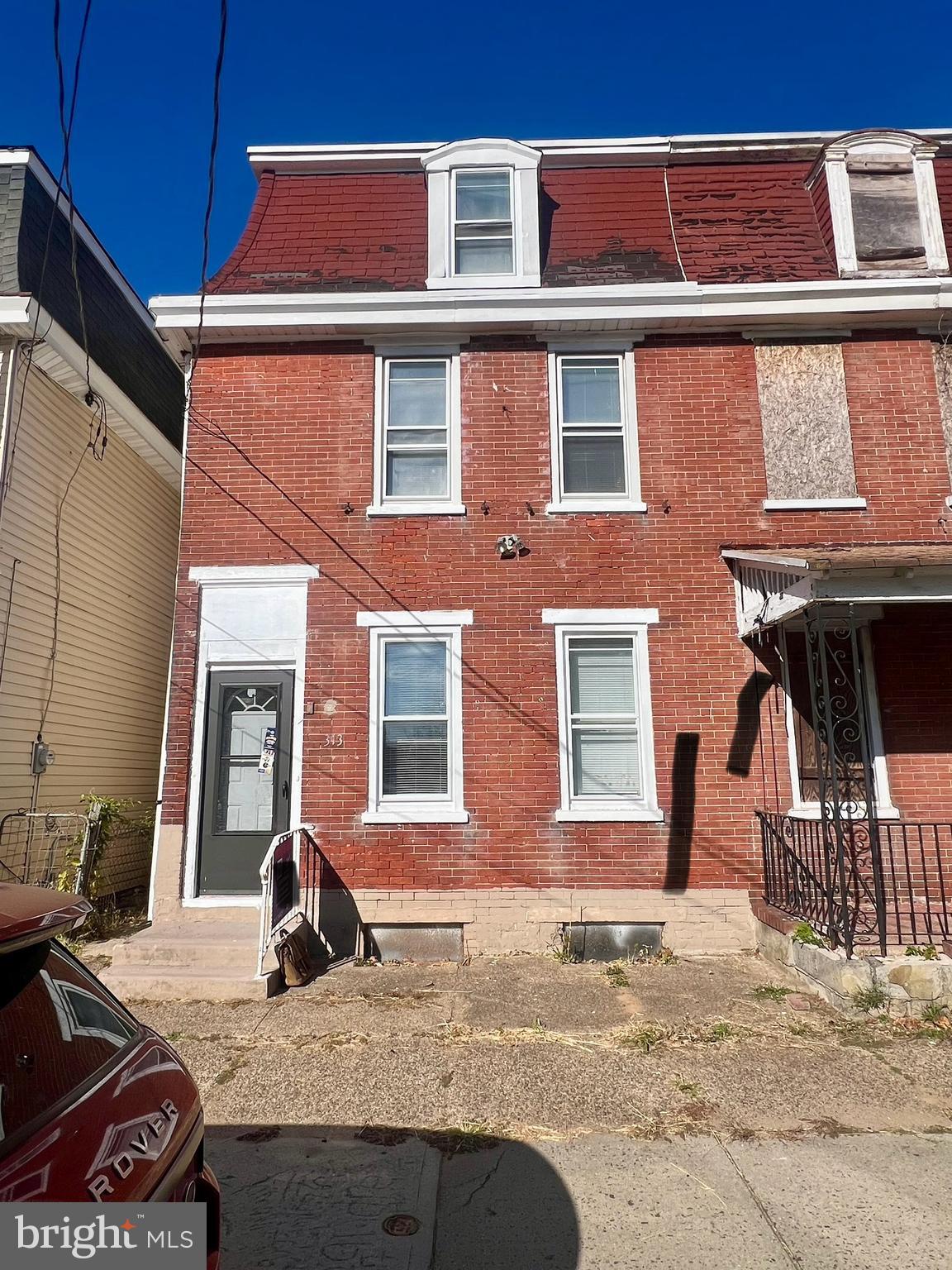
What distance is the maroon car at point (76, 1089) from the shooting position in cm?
181

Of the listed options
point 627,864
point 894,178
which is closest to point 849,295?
point 894,178

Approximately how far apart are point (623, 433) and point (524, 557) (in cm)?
191

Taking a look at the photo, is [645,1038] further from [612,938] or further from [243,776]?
[243,776]

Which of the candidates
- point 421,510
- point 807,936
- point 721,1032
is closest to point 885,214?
point 421,510

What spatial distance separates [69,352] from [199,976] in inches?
278

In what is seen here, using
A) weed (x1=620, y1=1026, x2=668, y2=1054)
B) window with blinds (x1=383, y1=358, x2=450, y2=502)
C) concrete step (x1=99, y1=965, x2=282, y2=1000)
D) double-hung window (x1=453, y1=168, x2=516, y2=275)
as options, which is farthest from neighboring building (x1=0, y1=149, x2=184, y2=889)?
weed (x1=620, y1=1026, x2=668, y2=1054)

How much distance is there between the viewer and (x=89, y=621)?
1047 cm

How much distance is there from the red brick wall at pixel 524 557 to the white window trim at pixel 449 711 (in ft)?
0.33

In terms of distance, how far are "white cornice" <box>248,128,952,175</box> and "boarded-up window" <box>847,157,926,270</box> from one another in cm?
97

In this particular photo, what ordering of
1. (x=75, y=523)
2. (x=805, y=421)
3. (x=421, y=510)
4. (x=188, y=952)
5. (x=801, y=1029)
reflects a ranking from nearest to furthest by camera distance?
(x=801, y=1029)
(x=188, y=952)
(x=421, y=510)
(x=805, y=421)
(x=75, y=523)

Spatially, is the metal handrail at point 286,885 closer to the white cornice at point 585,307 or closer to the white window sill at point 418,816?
the white window sill at point 418,816

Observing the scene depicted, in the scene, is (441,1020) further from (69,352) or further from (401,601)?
(69,352)

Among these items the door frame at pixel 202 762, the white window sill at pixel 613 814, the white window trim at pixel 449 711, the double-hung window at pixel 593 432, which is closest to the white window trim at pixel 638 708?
the white window sill at pixel 613 814

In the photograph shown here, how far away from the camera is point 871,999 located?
20.0 ft
